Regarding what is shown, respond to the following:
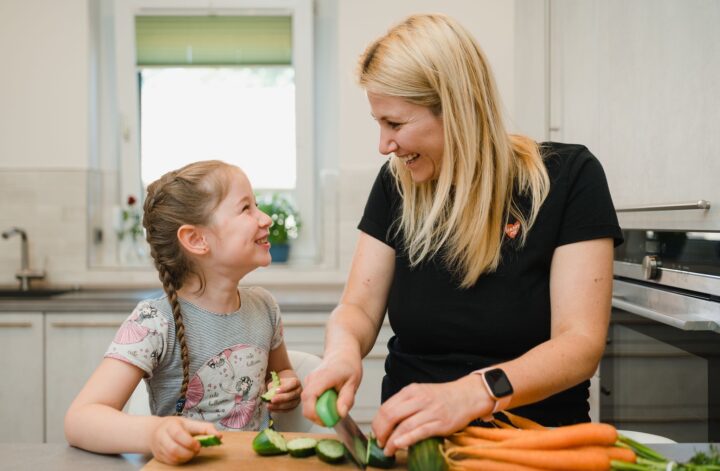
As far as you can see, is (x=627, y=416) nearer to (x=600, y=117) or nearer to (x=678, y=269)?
(x=678, y=269)

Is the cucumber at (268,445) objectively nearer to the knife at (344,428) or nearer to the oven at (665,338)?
the knife at (344,428)

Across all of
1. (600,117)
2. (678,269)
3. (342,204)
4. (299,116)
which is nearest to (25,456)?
(678,269)

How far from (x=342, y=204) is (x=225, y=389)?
2.04m

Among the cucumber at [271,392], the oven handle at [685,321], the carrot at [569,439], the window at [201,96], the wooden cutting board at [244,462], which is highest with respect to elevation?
the window at [201,96]

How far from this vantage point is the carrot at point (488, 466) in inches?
36.8

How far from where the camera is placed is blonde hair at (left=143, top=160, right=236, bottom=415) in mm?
1519

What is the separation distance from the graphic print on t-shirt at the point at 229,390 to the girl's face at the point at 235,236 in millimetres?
165

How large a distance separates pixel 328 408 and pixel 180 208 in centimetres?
63

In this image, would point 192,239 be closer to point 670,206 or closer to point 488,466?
point 488,466

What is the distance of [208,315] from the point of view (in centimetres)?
150

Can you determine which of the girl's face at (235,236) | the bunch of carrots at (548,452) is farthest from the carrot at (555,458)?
the girl's face at (235,236)

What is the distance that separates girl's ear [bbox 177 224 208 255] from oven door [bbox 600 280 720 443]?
3.10 ft

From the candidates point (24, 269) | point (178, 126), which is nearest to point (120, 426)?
point (24, 269)

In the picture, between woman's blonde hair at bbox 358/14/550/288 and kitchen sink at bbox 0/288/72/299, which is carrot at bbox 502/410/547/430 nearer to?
woman's blonde hair at bbox 358/14/550/288
